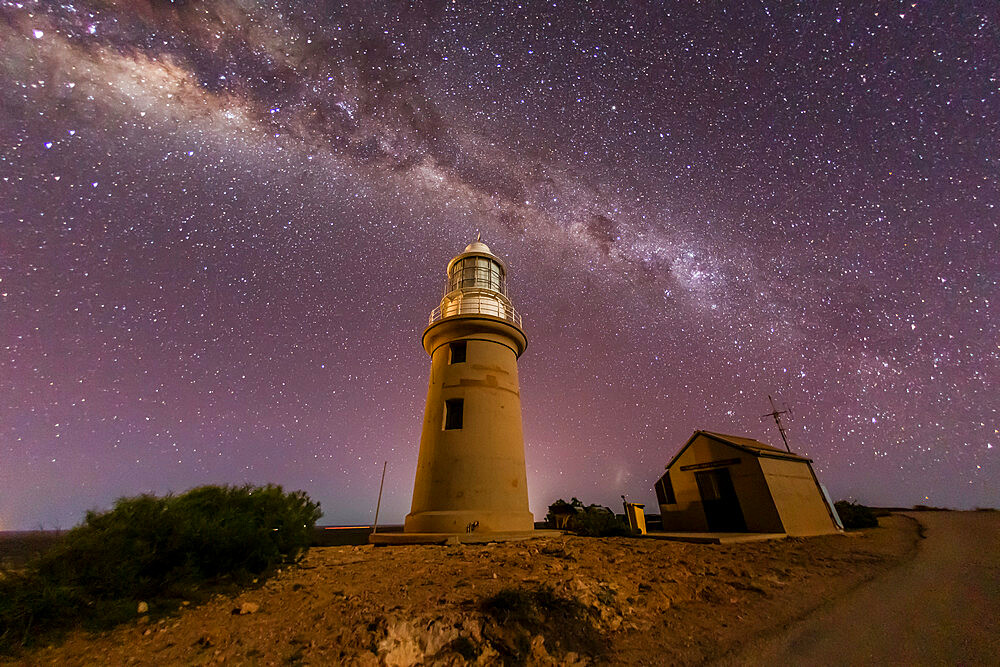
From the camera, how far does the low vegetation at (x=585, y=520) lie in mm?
Result: 14352

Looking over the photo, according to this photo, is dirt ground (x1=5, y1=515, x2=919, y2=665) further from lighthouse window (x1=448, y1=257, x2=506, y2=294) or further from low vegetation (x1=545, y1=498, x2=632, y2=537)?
lighthouse window (x1=448, y1=257, x2=506, y2=294)

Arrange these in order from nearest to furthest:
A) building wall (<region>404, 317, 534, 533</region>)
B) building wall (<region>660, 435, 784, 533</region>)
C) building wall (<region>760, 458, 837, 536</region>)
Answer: building wall (<region>404, 317, 534, 533</region>), building wall (<region>660, 435, 784, 533</region>), building wall (<region>760, 458, 837, 536</region>)

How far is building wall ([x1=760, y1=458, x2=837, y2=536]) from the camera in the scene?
A: 15.4 m

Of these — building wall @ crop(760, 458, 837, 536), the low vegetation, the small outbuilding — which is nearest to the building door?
the small outbuilding

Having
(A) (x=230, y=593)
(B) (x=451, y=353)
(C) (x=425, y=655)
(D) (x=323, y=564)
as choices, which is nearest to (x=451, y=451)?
(B) (x=451, y=353)

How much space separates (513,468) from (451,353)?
4.72 m

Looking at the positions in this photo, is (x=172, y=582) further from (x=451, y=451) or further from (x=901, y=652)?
(x=901, y=652)

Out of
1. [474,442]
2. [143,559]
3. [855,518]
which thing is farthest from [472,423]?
[855,518]

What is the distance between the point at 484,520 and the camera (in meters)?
11.3

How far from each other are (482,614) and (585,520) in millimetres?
11617

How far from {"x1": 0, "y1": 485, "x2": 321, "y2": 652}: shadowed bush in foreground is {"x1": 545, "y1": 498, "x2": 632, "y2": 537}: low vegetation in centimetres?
1054

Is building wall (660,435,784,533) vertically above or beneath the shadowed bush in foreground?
above

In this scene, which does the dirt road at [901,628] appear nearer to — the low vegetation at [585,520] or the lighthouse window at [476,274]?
the low vegetation at [585,520]

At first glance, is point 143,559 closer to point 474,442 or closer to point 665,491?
point 474,442
